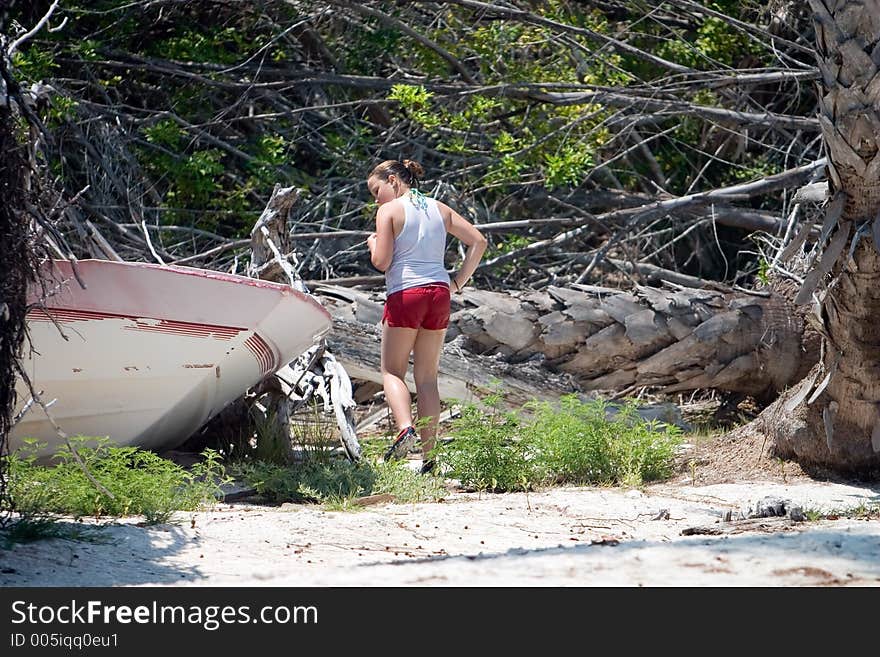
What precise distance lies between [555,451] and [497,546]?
1671 mm

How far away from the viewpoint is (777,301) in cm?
803

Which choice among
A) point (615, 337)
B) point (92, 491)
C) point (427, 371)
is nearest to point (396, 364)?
point (427, 371)

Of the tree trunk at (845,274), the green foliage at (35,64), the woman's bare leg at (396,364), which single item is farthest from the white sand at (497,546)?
the green foliage at (35,64)

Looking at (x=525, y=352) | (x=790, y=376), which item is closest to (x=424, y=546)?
(x=525, y=352)

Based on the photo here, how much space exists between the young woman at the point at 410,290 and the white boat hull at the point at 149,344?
45cm

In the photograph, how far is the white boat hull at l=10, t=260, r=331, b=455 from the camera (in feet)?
17.7

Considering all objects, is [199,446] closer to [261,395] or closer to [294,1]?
[261,395]

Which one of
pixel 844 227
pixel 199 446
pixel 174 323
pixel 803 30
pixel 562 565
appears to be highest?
pixel 803 30

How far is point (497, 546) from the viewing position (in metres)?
4.30

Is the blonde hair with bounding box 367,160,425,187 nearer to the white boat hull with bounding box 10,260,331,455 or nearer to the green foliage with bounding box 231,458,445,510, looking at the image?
the white boat hull with bounding box 10,260,331,455

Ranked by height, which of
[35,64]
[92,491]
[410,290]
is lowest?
[92,491]

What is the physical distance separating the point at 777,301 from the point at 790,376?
550 mm

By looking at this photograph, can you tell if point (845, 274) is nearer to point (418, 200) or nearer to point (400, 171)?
point (418, 200)

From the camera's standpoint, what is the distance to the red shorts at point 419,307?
20.7 ft
